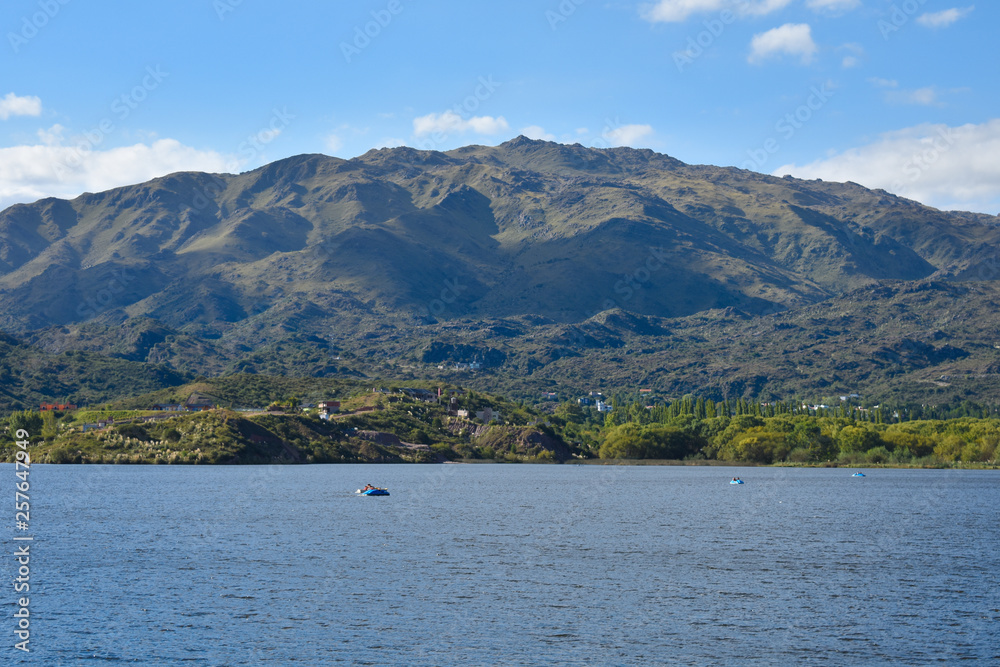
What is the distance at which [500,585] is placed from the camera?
69.0 m

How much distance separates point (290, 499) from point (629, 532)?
60115 millimetres

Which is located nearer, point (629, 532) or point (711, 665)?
point (711, 665)

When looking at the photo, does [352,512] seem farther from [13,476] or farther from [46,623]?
[13,476]

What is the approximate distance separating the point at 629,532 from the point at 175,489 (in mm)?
84936

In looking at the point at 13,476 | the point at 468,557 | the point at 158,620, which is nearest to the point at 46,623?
the point at 158,620

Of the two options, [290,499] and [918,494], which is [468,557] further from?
[918,494]

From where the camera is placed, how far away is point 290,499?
14288 cm

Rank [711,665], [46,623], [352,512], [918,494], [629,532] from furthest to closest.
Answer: [918,494] < [352,512] < [629,532] < [46,623] < [711,665]

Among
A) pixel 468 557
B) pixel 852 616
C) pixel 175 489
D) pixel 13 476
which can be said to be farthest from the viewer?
pixel 13 476

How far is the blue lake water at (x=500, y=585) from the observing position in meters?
50.9

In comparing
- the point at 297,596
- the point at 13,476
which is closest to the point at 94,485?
the point at 13,476

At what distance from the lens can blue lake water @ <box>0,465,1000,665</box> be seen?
50.9 meters

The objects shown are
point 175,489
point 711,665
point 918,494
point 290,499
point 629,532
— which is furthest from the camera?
point 918,494

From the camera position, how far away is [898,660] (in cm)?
4925
